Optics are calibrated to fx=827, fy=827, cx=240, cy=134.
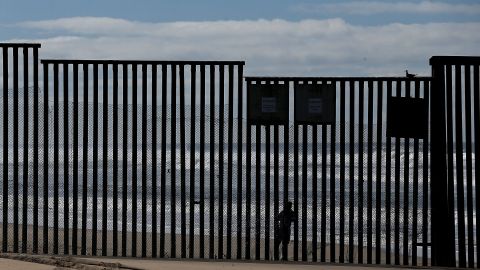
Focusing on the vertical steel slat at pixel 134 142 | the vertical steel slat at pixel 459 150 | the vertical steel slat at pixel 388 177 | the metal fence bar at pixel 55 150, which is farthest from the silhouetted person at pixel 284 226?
the metal fence bar at pixel 55 150

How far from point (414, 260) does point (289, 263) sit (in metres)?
1.45

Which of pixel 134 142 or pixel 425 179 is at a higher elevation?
pixel 134 142

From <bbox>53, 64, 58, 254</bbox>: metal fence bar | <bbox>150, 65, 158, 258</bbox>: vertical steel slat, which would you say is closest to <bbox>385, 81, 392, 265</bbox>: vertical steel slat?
<bbox>150, 65, 158, 258</bbox>: vertical steel slat

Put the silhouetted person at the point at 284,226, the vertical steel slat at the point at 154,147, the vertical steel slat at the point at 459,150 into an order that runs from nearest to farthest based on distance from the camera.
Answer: the vertical steel slat at the point at 154,147, the vertical steel slat at the point at 459,150, the silhouetted person at the point at 284,226

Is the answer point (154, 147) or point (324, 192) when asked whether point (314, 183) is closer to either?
point (324, 192)

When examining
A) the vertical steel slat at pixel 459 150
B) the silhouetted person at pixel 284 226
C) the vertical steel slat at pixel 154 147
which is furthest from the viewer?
the silhouetted person at pixel 284 226

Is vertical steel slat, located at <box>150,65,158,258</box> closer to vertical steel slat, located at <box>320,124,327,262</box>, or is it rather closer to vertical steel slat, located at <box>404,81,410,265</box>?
vertical steel slat, located at <box>320,124,327,262</box>

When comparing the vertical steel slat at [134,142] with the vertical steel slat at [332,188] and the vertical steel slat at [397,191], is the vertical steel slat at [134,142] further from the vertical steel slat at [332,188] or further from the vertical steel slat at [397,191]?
the vertical steel slat at [397,191]

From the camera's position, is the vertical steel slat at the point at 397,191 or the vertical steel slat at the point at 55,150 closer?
the vertical steel slat at the point at 55,150

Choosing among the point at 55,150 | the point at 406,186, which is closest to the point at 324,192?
the point at 406,186

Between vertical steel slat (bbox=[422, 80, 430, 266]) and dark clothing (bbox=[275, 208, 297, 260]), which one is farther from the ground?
vertical steel slat (bbox=[422, 80, 430, 266])

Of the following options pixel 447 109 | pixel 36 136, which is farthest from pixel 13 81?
pixel 447 109

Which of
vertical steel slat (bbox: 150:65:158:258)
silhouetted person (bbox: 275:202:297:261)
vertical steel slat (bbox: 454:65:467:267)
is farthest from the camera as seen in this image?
silhouetted person (bbox: 275:202:297:261)

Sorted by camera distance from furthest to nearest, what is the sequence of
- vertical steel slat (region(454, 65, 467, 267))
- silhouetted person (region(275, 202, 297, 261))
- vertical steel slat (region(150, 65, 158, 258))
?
silhouetted person (region(275, 202, 297, 261))
vertical steel slat (region(454, 65, 467, 267))
vertical steel slat (region(150, 65, 158, 258))
